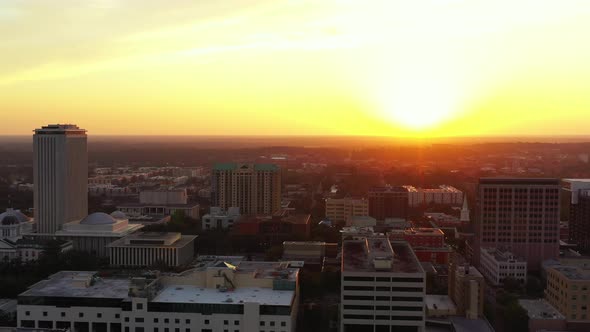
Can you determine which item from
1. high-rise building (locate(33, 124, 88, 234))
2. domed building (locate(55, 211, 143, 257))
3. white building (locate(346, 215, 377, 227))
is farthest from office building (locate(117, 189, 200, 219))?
white building (locate(346, 215, 377, 227))

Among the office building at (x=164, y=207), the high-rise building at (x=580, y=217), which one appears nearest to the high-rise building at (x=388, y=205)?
the high-rise building at (x=580, y=217)

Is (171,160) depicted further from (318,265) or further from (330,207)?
(318,265)

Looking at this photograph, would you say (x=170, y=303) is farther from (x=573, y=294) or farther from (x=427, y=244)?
(x=427, y=244)

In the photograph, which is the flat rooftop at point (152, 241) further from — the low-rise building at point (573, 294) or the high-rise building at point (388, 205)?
the low-rise building at point (573, 294)

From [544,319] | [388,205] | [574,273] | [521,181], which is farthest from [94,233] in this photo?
[574,273]

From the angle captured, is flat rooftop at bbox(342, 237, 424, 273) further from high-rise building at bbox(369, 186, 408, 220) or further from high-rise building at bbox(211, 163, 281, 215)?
high-rise building at bbox(211, 163, 281, 215)

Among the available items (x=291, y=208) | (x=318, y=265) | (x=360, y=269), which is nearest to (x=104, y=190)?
(x=291, y=208)
